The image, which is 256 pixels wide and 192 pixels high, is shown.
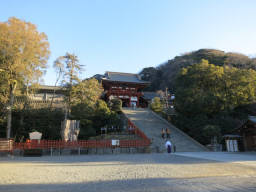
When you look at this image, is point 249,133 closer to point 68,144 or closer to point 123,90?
point 68,144

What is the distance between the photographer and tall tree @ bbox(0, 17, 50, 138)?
14.3m

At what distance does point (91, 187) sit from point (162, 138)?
12.9m

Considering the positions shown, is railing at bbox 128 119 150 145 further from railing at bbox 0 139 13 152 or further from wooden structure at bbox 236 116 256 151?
railing at bbox 0 139 13 152

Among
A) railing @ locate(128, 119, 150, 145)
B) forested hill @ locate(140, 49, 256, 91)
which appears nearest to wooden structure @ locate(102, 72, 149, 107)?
railing @ locate(128, 119, 150, 145)

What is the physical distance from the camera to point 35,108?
18.7 m

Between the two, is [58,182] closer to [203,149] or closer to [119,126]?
[203,149]

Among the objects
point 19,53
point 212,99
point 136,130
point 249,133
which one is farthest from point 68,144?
point 212,99

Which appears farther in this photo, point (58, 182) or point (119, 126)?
point (119, 126)

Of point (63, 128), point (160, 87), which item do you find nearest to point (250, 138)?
point (63, 128)

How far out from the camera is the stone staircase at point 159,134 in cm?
1528

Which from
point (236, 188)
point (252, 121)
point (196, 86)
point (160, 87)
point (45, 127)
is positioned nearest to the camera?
point (236, 188)

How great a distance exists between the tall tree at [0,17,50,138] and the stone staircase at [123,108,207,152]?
32.1 ft

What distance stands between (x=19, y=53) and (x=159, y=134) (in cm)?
1218

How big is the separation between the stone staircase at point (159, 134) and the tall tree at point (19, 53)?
9.79 m
